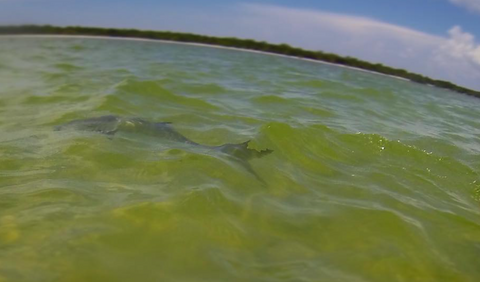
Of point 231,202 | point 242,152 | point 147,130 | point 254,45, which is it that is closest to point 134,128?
point 147,130

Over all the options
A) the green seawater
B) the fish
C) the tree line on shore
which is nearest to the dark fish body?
the fish

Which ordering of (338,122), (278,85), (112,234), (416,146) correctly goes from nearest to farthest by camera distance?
(112,234) < (416,146) < (338,122) < (278,85)

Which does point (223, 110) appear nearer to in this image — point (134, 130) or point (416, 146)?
point (134, 130)

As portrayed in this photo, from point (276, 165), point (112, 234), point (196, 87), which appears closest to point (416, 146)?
point (276, 165)

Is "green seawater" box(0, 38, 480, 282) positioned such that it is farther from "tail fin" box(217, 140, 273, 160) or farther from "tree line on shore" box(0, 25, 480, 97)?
"tree line on shore" box(0, 25, 480, 97)

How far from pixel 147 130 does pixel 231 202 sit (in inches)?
98.1

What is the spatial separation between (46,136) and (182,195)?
2.71 m

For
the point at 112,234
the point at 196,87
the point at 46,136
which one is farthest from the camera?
the point at 196,87

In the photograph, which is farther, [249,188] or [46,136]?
[46,136]

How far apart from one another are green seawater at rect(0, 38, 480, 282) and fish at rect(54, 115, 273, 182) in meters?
0.19

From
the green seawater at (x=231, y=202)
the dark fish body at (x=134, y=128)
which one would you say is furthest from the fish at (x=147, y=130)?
the green seawater at (x=231, y=202)

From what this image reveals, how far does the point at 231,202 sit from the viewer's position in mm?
3961

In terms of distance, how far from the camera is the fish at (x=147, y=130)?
5398mm

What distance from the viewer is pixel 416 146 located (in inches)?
274
